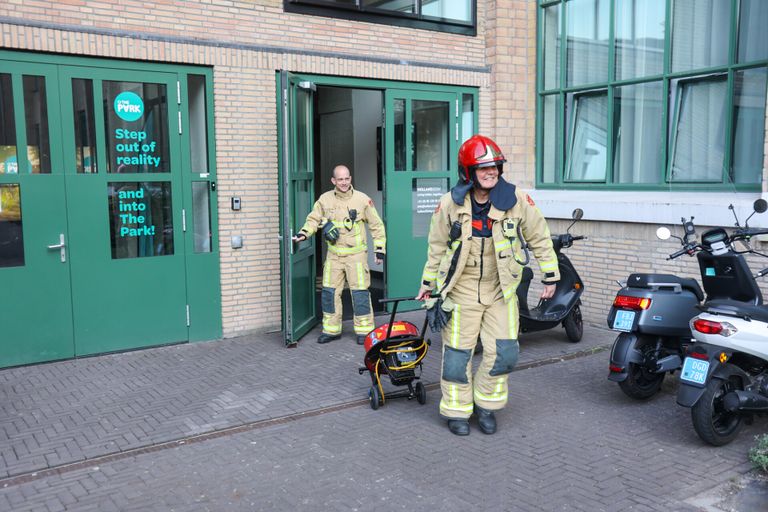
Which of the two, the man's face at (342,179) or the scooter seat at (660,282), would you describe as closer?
the scooter seat at (660,282)

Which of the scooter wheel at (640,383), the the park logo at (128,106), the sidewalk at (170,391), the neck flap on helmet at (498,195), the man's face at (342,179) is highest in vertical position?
the the park logo at (128,106)

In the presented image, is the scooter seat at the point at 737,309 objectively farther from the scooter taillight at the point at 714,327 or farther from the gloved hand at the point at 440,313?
the gloved hand at the point at 440,313

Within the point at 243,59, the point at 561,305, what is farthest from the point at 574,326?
the point at 243,59

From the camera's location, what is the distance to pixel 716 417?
5.07 m

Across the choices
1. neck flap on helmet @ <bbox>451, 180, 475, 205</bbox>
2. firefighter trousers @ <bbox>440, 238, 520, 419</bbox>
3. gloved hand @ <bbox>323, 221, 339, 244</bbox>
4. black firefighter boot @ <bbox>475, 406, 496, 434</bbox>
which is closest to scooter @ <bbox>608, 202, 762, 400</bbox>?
firefighter trousers @ <bbox>440, 238, 520, 419</bbox>

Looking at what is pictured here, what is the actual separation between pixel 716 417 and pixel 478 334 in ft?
5.90

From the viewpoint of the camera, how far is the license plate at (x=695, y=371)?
4.86m

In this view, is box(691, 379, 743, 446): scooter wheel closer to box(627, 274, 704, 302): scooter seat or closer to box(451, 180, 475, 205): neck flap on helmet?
box(627, 274, 704, 302): scooter seat

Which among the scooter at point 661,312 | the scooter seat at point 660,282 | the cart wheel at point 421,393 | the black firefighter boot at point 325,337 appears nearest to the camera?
the scooter at point 661,312

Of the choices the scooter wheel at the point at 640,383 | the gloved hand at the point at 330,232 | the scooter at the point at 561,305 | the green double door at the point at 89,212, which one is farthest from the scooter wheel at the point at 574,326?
the green double door at the point at 89,212

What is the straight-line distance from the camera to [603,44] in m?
9.37

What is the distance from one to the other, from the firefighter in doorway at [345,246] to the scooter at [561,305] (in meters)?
1.75

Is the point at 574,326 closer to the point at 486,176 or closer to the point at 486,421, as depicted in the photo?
the point at 486,421

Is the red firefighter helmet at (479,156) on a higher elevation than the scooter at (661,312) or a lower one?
higher
